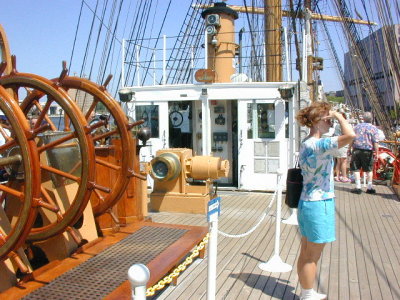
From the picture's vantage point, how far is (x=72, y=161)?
4125mm

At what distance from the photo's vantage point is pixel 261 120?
8.66 metres

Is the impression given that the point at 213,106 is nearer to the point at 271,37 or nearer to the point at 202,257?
the point at 271,37

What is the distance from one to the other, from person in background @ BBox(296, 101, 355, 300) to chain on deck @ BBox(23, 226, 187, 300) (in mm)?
1354

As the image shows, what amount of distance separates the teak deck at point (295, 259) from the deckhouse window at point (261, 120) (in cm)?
178

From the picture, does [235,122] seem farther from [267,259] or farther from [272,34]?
[267,259]

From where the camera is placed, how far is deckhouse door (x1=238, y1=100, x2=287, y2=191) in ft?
28.0

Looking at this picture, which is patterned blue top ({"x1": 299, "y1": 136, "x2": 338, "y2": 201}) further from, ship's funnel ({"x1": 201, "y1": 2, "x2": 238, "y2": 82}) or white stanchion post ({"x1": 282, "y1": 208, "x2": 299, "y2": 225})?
ship's funnel ({"x1": 201, "y1": 2, "x2": 238, "y2": 82})

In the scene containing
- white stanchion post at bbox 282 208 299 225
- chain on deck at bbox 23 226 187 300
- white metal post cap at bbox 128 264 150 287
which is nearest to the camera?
white metal post cap at bbox 128 264 150 287

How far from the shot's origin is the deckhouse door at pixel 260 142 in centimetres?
853

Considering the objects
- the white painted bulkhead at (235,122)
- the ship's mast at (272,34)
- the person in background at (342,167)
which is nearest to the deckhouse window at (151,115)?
the white painted bulkhead at (235,122)

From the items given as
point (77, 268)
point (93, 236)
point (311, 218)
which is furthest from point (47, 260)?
point (311, 218)

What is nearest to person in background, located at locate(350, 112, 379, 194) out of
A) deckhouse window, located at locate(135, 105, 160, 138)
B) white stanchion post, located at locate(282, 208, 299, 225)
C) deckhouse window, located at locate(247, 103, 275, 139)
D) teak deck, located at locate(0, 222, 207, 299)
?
deckhouse window, located at locate(247, 103, 275, 139)

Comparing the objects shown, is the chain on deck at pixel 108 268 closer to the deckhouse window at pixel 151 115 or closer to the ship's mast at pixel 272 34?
the deckhouse window at pixel 151 115

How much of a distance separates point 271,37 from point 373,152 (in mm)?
3873
